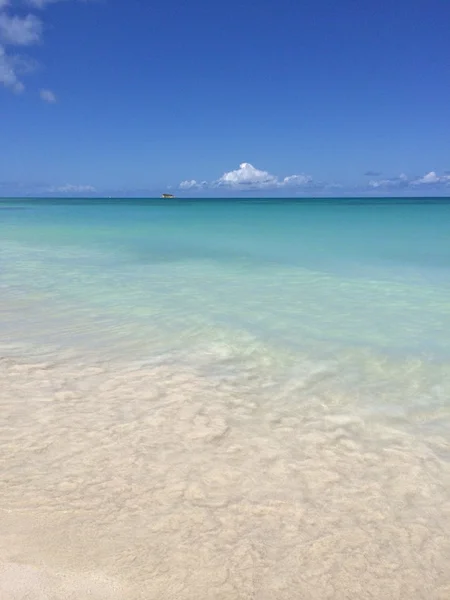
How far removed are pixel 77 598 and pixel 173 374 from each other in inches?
101

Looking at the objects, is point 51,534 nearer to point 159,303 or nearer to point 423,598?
point 423,598

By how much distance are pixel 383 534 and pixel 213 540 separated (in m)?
0.85

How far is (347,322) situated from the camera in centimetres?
657

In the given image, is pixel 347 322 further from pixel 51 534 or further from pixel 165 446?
pixel 51 534

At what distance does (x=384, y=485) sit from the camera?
2967 mm

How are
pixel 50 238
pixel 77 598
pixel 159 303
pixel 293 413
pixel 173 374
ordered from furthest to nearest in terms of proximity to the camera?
pixel 50 238 < pixel 159 303 < pixel 173 374 < pixel 293 413 < pixel 77 598

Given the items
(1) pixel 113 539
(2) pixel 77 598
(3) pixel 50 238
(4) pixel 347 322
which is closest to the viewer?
(2) pixel 77 598

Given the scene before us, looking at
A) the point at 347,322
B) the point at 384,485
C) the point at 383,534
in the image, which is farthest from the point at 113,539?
the point at 347,322

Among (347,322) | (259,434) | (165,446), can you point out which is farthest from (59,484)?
(347,322)

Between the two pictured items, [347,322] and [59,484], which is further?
[347,322]

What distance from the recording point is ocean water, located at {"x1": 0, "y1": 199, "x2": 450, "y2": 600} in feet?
7.52

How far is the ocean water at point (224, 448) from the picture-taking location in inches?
90.3

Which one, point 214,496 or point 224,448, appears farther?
point 224,448

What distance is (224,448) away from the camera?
10.9 ft
